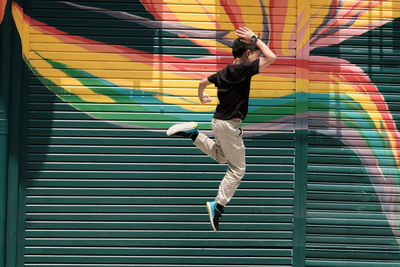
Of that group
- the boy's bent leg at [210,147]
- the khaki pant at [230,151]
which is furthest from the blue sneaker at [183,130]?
the khaki pant at [230,151]

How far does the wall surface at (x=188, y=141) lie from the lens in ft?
22.7

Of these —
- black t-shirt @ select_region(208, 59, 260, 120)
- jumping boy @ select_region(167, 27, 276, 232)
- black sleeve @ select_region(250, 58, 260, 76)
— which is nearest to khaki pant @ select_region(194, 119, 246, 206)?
jumping boy @ select_region(167, 27, 276, 232)

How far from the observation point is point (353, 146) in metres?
7.15

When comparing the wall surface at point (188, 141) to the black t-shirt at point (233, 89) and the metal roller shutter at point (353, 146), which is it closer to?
the metal roller shutter at point (353, 146)

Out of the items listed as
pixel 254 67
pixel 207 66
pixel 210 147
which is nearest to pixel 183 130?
pixel 210 147

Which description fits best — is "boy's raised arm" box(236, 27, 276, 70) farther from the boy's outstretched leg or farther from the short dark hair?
the boy's outstretched leg

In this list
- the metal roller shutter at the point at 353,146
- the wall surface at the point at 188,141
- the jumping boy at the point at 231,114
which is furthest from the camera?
the metal roller shutter at the point at 353,146

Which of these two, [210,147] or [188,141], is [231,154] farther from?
[188,141]

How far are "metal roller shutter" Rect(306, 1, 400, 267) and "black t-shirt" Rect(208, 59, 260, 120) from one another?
69.2 inches

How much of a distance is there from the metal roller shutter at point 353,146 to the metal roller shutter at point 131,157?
1.53 feet

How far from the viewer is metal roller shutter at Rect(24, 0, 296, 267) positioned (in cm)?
691

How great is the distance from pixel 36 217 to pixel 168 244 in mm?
1776

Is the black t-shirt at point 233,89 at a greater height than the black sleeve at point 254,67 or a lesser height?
lesser

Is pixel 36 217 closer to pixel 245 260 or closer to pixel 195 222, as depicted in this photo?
pixel 195 222
